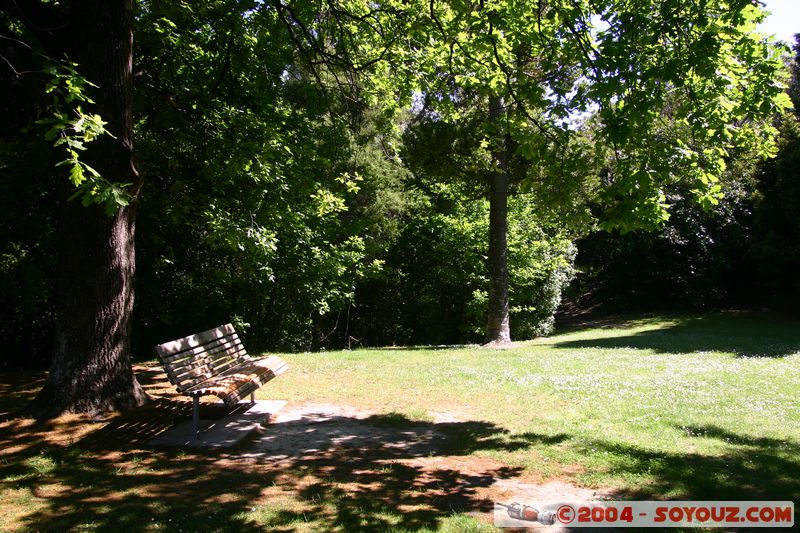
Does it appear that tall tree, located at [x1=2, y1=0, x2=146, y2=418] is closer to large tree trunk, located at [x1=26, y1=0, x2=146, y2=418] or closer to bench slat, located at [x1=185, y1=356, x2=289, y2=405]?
large tree trunk, located at [x1=26, y1=0, x2=146, y2=418]

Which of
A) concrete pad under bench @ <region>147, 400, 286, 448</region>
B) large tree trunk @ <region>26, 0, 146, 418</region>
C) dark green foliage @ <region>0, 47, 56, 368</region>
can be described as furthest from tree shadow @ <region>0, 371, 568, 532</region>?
dark green foliage @ <region>0, 47, 56, 368</region>

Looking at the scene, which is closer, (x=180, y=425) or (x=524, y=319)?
(x=180, y=425)

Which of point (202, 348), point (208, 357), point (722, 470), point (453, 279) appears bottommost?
point (722, 470)

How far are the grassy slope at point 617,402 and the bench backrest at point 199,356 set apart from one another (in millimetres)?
1199

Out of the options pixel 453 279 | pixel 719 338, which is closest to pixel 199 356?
pixel 453 279

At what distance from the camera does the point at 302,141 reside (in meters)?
11.3

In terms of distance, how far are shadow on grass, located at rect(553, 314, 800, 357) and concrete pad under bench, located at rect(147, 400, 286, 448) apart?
976 cm

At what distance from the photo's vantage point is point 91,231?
629 centimetres

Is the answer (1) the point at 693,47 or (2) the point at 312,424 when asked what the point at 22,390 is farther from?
(1) the point at 693,47

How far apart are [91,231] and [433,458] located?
461cm

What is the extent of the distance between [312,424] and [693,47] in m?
5.76

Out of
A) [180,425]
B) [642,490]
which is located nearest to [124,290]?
[180,425]

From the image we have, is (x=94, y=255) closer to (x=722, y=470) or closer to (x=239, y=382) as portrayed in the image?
(x=239, y=382)

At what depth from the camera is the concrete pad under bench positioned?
19.0 ft
